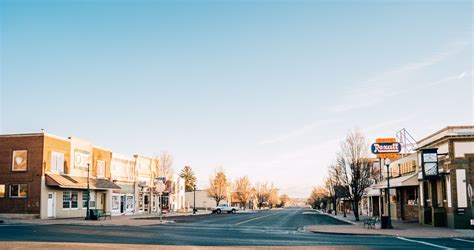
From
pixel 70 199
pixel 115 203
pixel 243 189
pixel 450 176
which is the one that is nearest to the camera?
pixel 450 176

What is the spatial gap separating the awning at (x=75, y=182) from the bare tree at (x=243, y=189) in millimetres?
84130

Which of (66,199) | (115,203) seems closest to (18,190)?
(66,199)

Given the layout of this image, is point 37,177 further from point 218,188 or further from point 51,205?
point 218,188

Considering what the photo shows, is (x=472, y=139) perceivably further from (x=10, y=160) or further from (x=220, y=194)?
(x=220, y=194)

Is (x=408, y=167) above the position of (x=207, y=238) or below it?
above

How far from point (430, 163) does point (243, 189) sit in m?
108

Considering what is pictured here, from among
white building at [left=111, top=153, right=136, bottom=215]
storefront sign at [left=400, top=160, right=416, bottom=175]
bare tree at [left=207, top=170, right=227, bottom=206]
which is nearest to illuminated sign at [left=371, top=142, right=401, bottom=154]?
storefront sign at [left=400, top=160, right=416, bottom=175]

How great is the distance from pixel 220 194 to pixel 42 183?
70.4 meters

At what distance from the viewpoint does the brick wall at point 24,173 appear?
1719 inches

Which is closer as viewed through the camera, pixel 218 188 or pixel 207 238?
pixel 207 238

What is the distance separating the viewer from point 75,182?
47938mm

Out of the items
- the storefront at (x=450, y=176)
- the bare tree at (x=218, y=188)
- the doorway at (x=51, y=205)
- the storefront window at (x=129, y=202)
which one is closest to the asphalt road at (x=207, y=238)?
the storefront at (x=450, y=176)

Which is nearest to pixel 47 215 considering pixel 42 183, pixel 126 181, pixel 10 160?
pixel 42 183

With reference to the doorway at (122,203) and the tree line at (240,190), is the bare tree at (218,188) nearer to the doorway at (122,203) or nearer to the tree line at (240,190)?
the tree line at (240,190)
